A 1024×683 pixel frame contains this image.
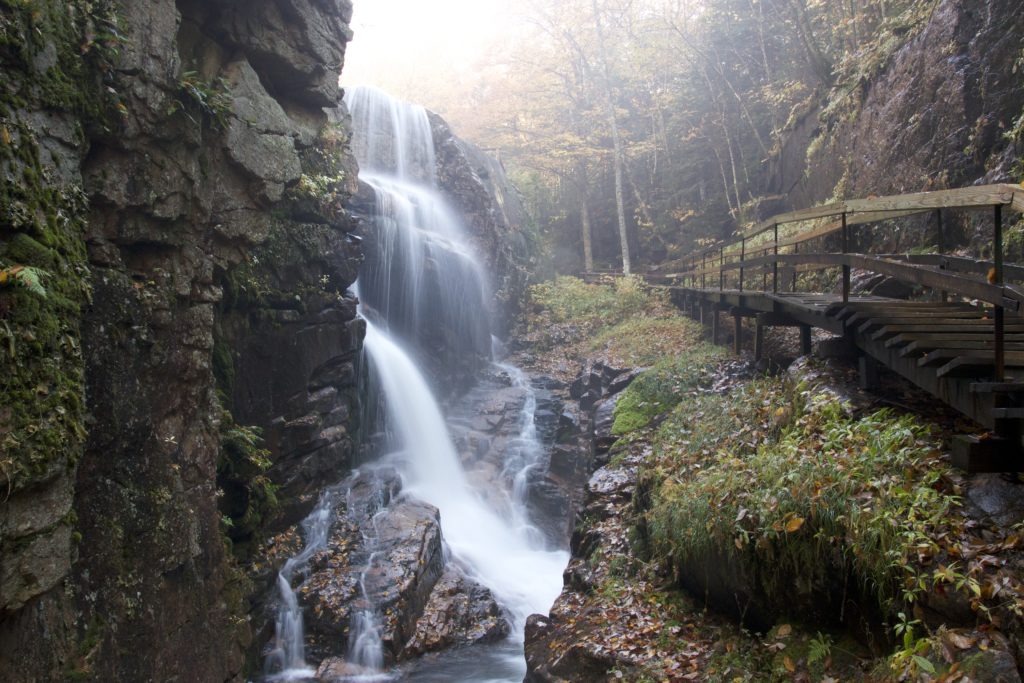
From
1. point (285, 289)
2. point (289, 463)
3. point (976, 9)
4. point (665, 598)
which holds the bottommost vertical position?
point (665, 598)

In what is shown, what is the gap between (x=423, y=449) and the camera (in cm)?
1452

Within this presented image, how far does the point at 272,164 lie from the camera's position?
29.6 feet

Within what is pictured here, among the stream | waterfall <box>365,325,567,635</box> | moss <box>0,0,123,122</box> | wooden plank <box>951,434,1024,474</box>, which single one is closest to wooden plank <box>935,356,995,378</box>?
wooden plank <box>951,434,1024,474</box>

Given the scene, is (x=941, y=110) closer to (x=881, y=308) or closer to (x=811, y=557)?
(x=881, y=308)

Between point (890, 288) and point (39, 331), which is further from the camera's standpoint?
point (890, 288)

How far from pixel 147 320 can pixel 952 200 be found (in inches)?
291

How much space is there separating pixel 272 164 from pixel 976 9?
37.1 ft

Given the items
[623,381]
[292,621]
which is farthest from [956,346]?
[623,381]

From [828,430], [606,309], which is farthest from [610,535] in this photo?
[606,309]

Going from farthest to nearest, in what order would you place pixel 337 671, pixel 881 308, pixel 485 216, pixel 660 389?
pixel 485 216 → pixel 660 389 → pixel 337 671 → pixel 881 308

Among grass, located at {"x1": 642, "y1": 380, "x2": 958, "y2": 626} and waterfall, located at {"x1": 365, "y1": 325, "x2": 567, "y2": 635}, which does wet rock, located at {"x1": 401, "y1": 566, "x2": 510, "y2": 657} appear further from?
grass, located at {"x1": 642, "y1": 380, "x2": 958, "y2": 626}

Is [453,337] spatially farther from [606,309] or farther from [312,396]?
[312,396]

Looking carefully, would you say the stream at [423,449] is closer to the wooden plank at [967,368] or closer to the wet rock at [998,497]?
the wet rock at [998,497]

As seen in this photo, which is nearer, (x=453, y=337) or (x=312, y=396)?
(x=312, y=396)
